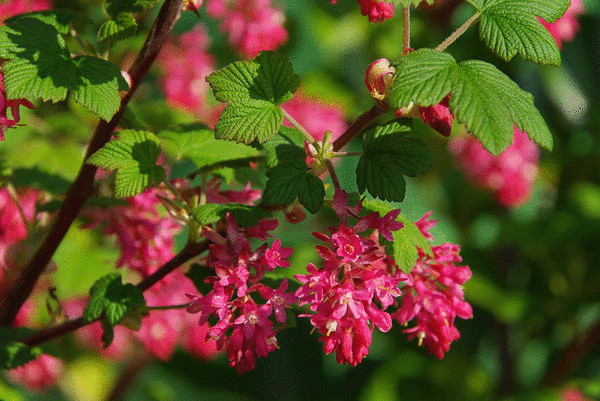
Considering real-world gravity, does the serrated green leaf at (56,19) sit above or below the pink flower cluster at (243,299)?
above

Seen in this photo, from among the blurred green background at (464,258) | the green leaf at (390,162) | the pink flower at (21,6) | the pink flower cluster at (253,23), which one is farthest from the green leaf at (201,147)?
Answer: the pink flower cluster at (253,23)

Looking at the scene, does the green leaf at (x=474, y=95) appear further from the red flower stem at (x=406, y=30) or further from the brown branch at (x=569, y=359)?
the brown branch at (x=569, y=359)

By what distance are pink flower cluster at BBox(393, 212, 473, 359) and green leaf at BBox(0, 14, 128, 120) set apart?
363mm

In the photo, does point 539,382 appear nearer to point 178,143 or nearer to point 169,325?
point 169,325

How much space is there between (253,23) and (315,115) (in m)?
0.33

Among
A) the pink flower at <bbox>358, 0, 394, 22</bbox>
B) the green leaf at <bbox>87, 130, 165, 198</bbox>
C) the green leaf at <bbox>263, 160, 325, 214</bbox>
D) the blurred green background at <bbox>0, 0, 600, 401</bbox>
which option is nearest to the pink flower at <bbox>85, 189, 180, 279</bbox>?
the green leaf at <bbox>87, 130, 165, 198</bbox>

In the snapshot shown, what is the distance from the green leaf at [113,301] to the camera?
0.77 m

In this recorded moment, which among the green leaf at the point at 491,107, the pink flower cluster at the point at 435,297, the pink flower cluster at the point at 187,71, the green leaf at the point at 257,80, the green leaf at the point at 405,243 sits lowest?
the pink flower cluster at the point at 187,71

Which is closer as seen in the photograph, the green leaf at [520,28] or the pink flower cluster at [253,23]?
the green leaf at [520,28]

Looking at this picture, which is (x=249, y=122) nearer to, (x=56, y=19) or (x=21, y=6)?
(x=56, y=19)

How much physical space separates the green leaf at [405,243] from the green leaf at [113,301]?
0.88ft

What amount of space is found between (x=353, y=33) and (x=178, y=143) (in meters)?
1.79

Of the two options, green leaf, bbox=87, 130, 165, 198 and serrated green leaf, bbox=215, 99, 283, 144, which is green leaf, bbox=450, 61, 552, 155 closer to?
serrated green leaf, bbox=215, 99, 283, 144

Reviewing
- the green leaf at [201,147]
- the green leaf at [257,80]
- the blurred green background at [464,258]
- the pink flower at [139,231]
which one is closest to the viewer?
the green leaf at [257,80]
